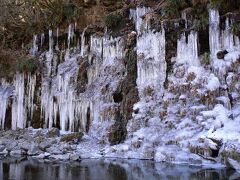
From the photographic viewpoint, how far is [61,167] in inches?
535

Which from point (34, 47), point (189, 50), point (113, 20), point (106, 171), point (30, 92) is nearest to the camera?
point (106, 171)

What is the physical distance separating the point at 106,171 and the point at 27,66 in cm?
1244

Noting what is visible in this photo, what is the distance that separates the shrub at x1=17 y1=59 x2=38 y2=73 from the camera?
2284cm

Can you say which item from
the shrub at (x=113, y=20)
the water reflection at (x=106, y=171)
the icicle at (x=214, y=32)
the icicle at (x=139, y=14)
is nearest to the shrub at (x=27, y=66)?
the shrub at (x=113, y=20)

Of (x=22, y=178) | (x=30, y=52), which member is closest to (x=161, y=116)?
(x=22, y=178)

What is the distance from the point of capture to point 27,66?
22.9 metres

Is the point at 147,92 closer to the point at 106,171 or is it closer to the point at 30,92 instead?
the point at 106,171

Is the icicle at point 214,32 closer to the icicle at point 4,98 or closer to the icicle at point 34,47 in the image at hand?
the icicle at point 34,47

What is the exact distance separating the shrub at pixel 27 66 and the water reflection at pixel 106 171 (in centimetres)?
896

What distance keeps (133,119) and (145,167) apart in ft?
15.2

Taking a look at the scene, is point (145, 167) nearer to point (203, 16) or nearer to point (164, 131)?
point (164, 131)

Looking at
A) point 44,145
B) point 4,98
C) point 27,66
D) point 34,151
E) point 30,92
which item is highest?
point 27,66

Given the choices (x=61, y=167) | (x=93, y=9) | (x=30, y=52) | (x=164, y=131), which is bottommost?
(x=61, y=167)

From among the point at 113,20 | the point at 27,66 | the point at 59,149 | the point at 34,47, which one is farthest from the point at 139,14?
the point at 59,149
